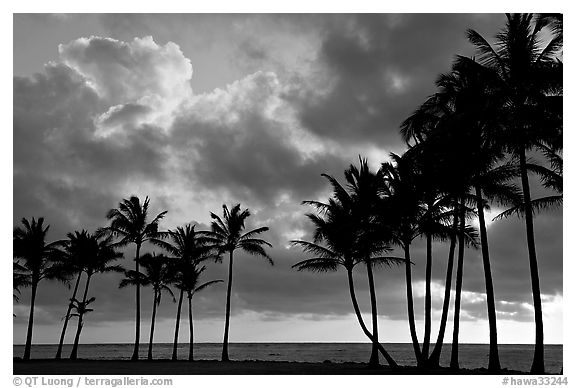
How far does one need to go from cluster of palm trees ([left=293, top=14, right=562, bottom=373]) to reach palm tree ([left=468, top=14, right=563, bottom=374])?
39mm

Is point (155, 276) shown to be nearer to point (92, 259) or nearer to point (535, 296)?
point (92, 259)

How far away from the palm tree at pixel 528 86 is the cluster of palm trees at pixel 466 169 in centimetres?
4

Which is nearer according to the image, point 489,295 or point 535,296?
point 535,296

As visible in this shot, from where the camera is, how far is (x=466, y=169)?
25203mm

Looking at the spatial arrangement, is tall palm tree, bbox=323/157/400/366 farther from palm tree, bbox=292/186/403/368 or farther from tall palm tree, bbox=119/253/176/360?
tall palm tree, bbox=119/253/176/360

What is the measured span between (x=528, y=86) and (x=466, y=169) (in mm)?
4724

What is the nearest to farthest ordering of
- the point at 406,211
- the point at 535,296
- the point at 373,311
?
1. the point at 535,296
2. the point at 406,211
3. the point at 373,311
